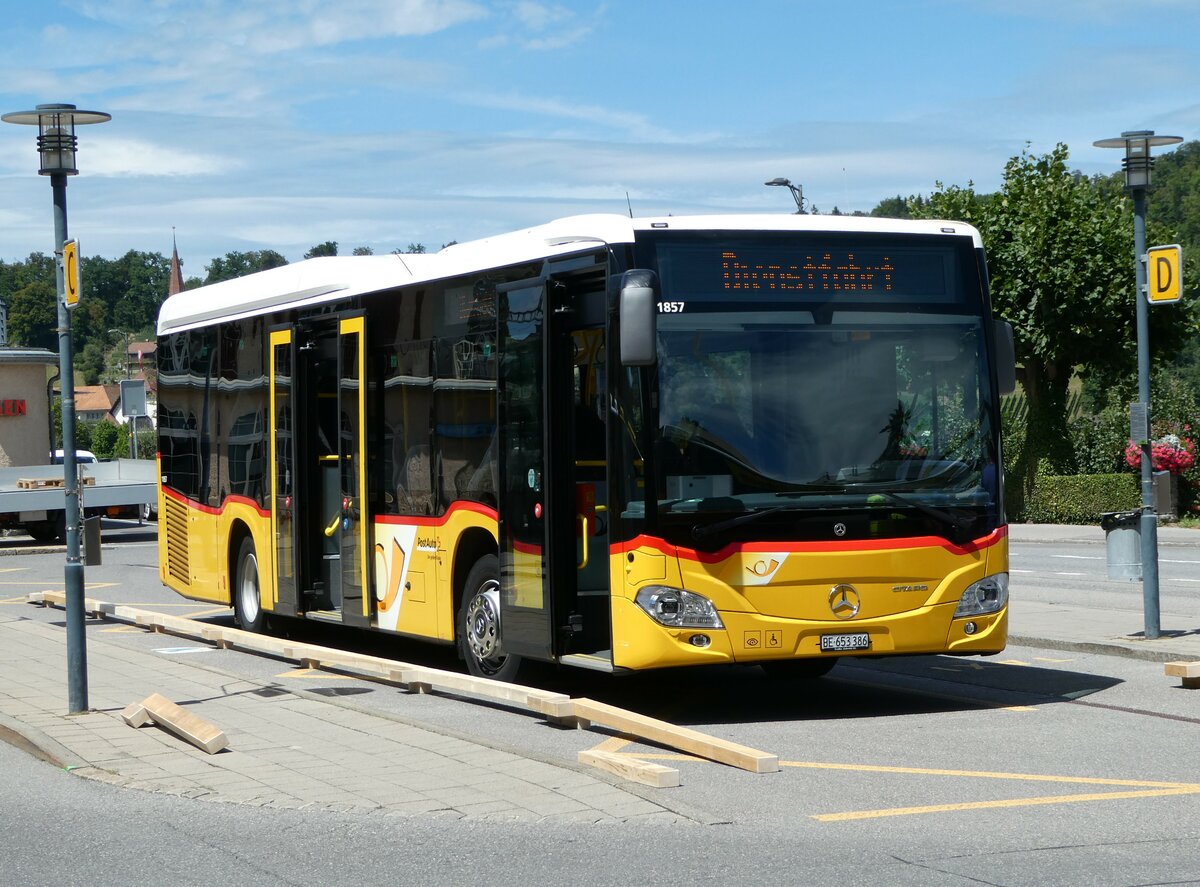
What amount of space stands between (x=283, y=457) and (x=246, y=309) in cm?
180

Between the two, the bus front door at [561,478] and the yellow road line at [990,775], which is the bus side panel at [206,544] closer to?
the bus front door at [561,478]

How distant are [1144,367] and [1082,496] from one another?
23.1 m

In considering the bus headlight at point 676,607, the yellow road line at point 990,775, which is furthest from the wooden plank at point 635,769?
the bus headlight at point 676,607

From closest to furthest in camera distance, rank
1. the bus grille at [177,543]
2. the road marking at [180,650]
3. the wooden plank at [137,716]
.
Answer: the wooden plank at [137,716] → the road marking at [180,650] → the bus grille at [177,543]

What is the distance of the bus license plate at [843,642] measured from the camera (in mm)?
10461

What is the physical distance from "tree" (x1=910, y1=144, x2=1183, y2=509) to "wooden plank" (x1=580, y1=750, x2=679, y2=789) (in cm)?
2916

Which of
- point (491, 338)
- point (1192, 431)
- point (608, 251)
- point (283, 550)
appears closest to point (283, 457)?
point (283, 550)

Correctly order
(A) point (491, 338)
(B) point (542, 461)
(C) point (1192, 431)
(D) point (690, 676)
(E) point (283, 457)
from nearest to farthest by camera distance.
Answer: (B) point (542, 461)
(A) point (491, 338)
(D) point (690, 676)
(E) point (283, 457)
(C) point (1192, 431)

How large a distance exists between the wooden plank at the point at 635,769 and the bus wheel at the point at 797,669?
4040mm

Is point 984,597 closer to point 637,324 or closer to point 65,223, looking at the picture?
point 637,324

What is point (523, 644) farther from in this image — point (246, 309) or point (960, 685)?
point (246, 309)

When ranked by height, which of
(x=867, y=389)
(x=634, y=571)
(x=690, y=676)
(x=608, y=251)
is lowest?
(x=690, y=676)

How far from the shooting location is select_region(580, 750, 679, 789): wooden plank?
813 centimetres

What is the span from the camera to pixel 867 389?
1059cm
